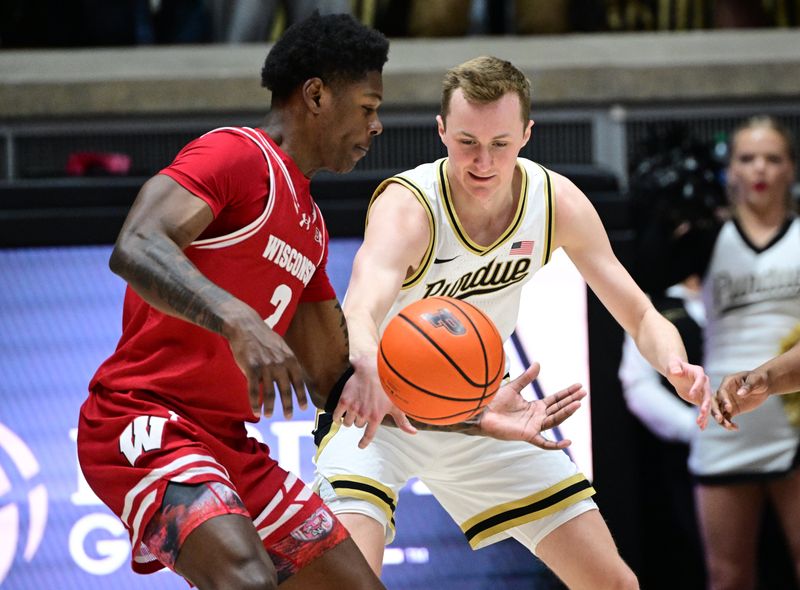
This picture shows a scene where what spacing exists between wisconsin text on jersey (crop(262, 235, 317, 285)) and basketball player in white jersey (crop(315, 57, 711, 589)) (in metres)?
0.31

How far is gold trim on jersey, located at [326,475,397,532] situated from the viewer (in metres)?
3.84

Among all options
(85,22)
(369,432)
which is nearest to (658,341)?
(369,432)

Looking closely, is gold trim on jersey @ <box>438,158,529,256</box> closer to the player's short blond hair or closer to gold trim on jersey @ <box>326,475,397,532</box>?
the player's short blond hair

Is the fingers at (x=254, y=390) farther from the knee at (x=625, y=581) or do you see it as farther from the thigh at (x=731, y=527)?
the thigh at (x=731, y=527)

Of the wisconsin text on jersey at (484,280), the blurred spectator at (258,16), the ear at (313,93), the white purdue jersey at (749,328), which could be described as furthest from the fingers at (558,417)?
the blurred spectator at (258,16)

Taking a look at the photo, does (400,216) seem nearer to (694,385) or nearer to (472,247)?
(472,247)

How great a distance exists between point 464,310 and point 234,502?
0.91 m

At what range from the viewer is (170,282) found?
2766mm

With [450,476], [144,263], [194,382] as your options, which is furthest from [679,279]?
[144,263]

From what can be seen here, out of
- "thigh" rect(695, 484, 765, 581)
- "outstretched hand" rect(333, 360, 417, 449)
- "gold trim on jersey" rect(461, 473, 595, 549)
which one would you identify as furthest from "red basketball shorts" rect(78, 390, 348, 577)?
"thigh" rect(695, 484, 765, 581)

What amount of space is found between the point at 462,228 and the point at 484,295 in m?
0.26

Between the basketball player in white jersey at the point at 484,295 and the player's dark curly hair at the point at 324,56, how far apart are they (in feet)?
1.41

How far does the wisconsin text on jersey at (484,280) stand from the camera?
158 inches

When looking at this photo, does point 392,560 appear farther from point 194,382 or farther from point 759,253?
point 194,382
